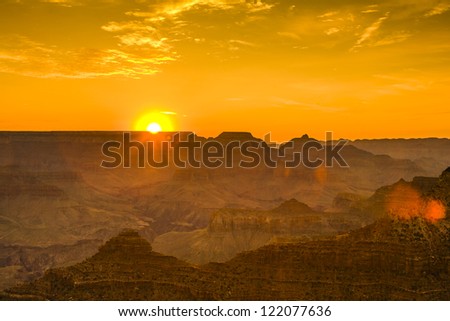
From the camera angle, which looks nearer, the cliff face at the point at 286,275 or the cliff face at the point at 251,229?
the cliff face at the point at 286,275

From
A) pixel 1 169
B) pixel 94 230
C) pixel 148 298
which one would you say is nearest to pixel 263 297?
pixel 148 298

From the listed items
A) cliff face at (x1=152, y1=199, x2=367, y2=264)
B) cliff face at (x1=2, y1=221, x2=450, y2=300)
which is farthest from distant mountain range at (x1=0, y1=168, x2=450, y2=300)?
cliff face at (x1=152, y1=199, x2=367, y2=264)

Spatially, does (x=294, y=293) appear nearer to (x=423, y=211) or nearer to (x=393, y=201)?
(x=423, y=211)

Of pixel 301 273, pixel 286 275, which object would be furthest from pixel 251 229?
pixel 301 273

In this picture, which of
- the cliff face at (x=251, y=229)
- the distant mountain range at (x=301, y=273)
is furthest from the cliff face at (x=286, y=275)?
the cliff face at (x=251, y=229)

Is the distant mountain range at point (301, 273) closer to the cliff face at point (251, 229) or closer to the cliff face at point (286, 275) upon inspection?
the cliff face at point (286, 275)

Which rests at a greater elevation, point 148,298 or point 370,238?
point 370,238

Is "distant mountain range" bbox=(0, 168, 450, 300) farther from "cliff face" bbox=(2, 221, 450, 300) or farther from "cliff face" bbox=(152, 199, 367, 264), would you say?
"cliff face" bbox=(152, 199, 367, 264)

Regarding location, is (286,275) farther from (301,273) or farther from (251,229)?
(251,229)
